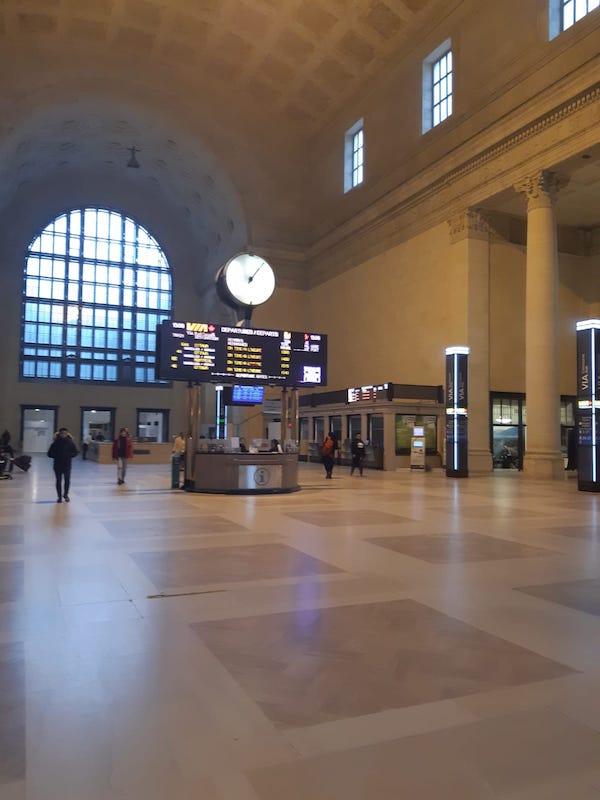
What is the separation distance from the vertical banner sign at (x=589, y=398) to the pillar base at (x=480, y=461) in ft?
30.2

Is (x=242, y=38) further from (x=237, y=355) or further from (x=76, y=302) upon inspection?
(x=76, y=302)

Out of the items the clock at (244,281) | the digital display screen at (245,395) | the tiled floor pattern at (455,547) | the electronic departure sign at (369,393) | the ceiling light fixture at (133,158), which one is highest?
the ceiling light fixture at (133,158)

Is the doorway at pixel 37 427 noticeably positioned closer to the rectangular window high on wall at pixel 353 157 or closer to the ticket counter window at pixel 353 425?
the ticket counter window at pixel 353 425

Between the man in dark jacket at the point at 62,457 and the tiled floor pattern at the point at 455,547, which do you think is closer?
the tiled floor pattern at the point at 455,547

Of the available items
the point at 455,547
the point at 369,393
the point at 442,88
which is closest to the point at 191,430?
the point at 455,547

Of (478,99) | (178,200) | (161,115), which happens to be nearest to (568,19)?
(478,99)

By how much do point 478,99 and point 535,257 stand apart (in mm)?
7195

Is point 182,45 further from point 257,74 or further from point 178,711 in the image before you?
point 178,711

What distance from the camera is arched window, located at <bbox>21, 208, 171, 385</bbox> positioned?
4716 cm

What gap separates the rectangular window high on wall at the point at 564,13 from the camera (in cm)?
2159

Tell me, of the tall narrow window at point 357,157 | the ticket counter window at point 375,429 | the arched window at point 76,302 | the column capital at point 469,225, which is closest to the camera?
the column capital at point 469,225

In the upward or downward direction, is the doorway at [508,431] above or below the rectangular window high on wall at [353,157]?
below

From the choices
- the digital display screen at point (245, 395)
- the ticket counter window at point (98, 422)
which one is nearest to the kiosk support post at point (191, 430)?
the digital display screen at point (245, 395)

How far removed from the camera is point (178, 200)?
4722 centimetres
